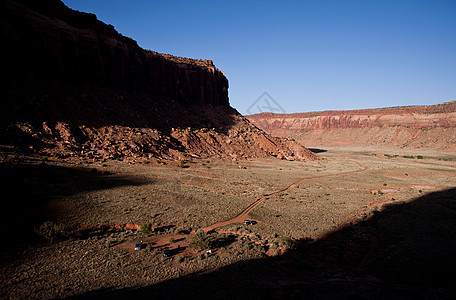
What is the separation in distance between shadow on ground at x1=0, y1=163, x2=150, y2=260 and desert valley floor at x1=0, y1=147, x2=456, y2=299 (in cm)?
6

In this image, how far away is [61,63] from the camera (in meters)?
33.2

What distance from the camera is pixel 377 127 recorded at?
386 feet

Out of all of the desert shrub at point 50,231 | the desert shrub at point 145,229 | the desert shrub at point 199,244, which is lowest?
the desert shrub at point 199,244

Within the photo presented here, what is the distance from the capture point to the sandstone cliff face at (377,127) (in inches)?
3839

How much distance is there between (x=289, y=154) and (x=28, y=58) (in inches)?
1842

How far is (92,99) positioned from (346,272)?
122 ft

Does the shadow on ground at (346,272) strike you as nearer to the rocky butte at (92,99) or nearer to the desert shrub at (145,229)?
the desert shrub at (145,229)

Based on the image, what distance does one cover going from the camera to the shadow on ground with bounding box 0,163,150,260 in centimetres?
1077

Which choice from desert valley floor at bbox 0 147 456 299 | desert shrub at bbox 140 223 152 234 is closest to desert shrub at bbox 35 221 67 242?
desert valley floor at bbox 0 147 456 299

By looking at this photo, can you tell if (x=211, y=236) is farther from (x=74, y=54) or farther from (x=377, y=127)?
(x=377, y=127)

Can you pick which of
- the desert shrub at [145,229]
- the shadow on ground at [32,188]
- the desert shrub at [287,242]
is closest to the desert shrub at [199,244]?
the desert shrub at [145,229]

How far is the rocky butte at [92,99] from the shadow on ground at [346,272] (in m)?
23.1

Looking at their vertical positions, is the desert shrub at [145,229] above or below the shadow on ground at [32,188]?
below

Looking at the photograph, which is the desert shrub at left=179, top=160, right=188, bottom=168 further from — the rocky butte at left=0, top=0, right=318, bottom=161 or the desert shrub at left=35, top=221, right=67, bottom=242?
the desert shrub at left=35, top=221, right=67, bottom=242
